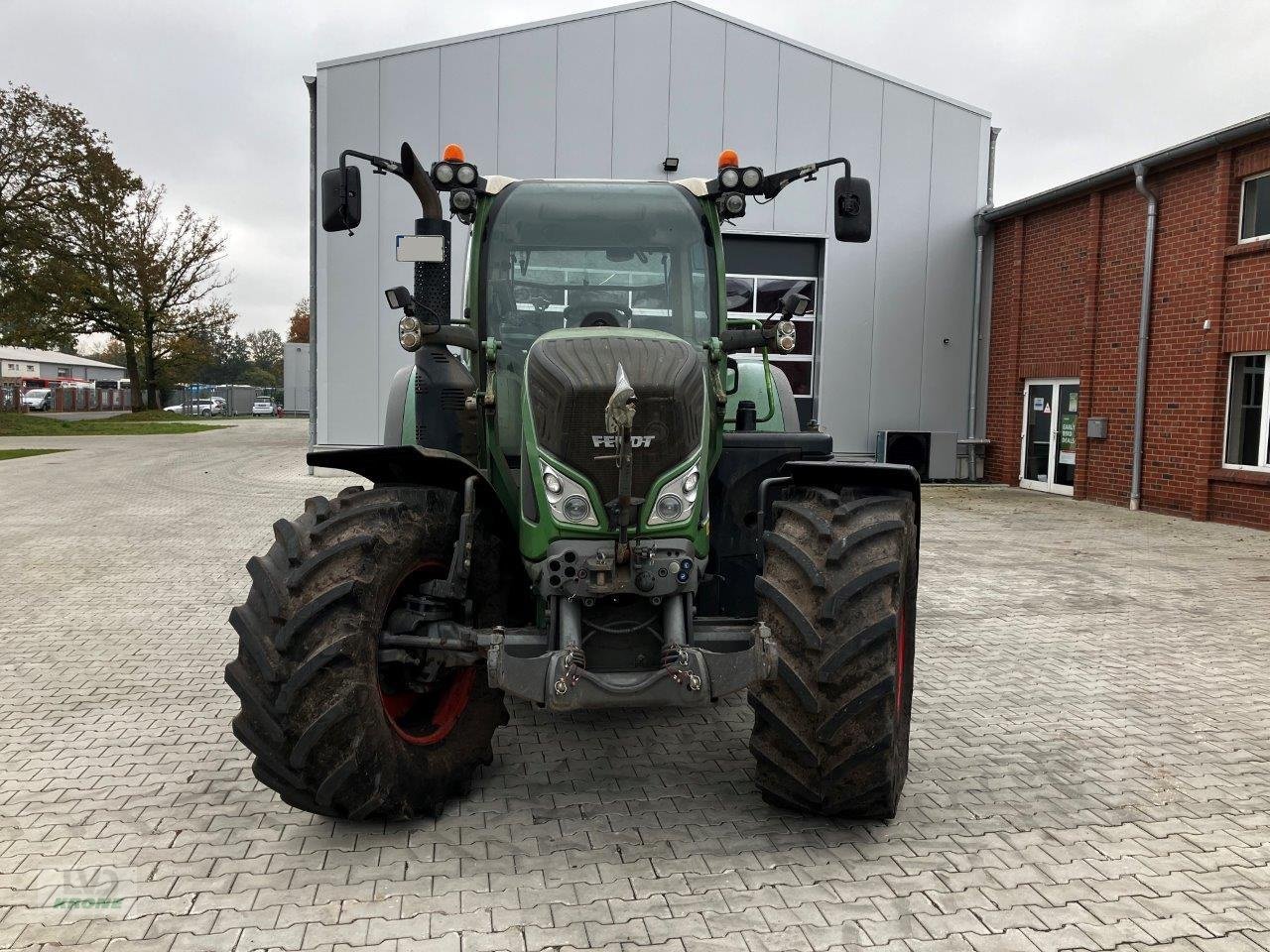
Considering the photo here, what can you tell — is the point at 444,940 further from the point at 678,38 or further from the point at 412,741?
the point at 678,38

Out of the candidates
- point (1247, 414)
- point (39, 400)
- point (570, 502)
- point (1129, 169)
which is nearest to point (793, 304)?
point (570, 502)

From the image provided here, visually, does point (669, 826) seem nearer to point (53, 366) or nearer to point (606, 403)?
point (606, 403)

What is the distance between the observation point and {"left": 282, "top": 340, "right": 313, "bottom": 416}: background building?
4444 cm

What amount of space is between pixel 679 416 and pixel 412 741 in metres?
1.50

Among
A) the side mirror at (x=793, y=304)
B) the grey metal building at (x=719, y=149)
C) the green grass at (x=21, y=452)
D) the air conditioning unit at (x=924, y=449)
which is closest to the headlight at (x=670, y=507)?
the side mirror at (x=793, y=304)

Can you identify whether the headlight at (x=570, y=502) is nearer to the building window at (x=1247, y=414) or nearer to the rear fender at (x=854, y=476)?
the rear fender at (x=854, y=476)

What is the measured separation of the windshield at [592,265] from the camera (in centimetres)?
451

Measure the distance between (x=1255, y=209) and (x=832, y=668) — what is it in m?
12.3

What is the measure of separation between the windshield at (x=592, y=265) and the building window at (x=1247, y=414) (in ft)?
34.8

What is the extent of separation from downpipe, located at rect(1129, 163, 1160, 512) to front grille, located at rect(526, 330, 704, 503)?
1243 cm

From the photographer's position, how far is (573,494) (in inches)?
134

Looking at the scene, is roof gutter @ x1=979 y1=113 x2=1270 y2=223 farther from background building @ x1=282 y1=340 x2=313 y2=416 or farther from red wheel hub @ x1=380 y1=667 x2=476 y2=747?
background building @ x1=282 y1=340 x2=313 y2=416

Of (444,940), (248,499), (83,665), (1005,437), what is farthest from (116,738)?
(1005,437)

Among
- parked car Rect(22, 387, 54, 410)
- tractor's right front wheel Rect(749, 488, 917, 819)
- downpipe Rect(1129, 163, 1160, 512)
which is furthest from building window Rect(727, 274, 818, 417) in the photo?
parked car Rect(22, 387, 54, 410)
